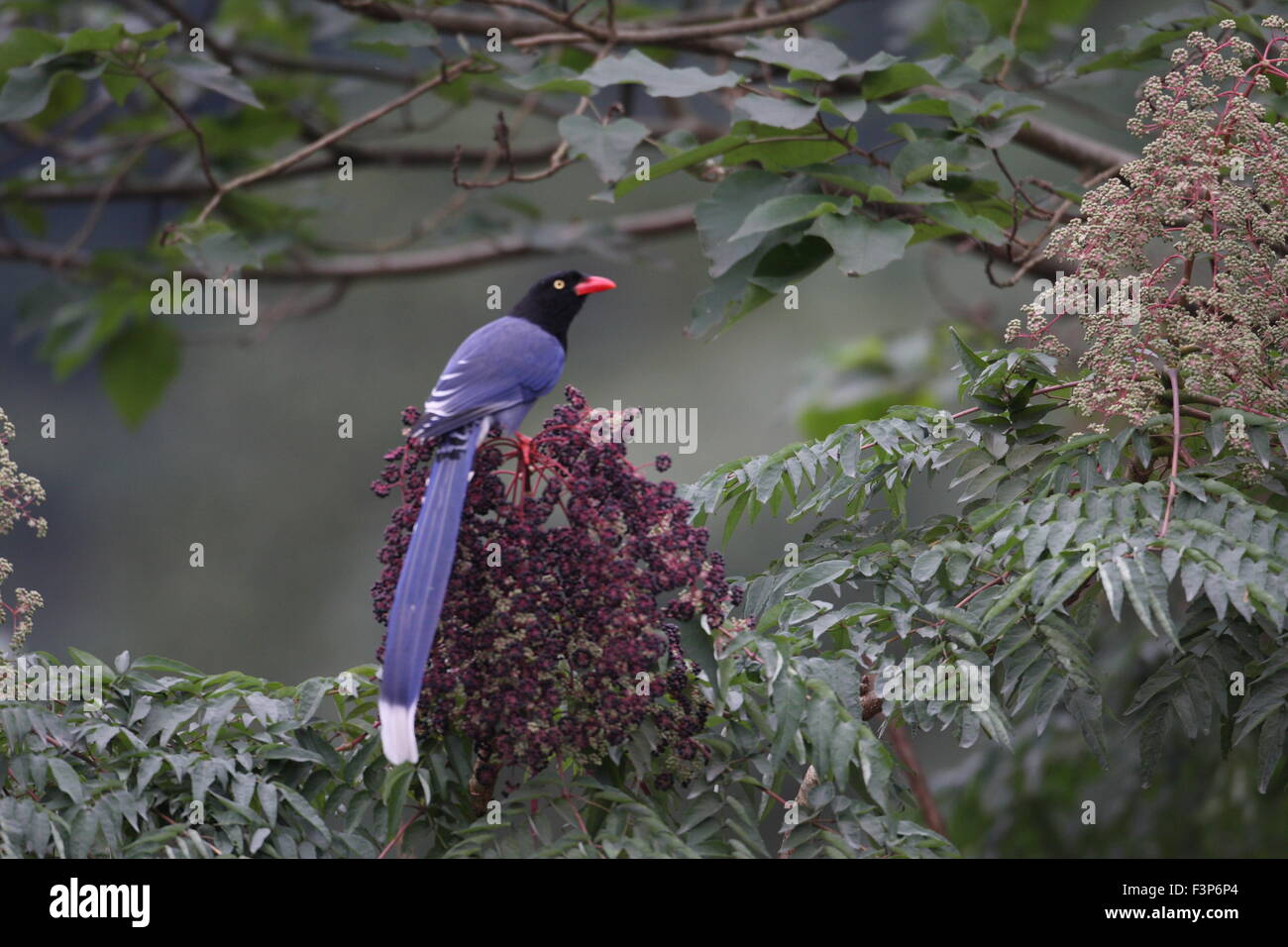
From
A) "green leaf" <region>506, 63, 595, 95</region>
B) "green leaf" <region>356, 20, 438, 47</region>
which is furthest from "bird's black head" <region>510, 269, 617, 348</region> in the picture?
"green leaf" <region>356, 20, 438, 47</region>

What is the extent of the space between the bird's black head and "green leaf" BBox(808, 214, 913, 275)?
59cm

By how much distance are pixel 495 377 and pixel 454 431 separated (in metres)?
0.29

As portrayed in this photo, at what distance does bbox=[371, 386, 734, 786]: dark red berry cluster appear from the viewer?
207 centimetres

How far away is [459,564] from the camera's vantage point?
214 centimetres

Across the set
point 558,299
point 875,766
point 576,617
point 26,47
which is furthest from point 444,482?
point 26,47

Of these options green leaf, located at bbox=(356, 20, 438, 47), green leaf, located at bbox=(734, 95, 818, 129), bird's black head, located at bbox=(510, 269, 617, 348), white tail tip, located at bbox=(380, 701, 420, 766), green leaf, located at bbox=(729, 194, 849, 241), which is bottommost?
white tail tip, located at bbox=(380, 701, 420, 766)

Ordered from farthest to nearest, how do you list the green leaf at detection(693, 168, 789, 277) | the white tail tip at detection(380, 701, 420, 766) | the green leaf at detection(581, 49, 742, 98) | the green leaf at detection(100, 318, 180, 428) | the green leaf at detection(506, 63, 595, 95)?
the green leaf at detection(100, 318, 180, 428) < the green leaf at detection(506, 63, 595, 95) < the green leaf at detection(581, 49, 742, 98) < the green leaf at detection(693, 168, 789, 277) < the white tail tip at detection(380, 701, 420, 766)

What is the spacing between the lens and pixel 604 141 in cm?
293

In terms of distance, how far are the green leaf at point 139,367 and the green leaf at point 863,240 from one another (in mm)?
3308

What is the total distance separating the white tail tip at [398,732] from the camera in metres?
1.97

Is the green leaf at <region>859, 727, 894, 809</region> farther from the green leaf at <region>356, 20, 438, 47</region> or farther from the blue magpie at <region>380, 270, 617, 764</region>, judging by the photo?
the green leaf at <region>356, 20, 438, 47</region>

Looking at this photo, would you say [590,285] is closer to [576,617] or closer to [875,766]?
[576,617]

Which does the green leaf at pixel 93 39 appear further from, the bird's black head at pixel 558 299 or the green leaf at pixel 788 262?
the green leaf at pixel 788 262

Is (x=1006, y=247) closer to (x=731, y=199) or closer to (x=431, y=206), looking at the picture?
(x=731, y=199)
